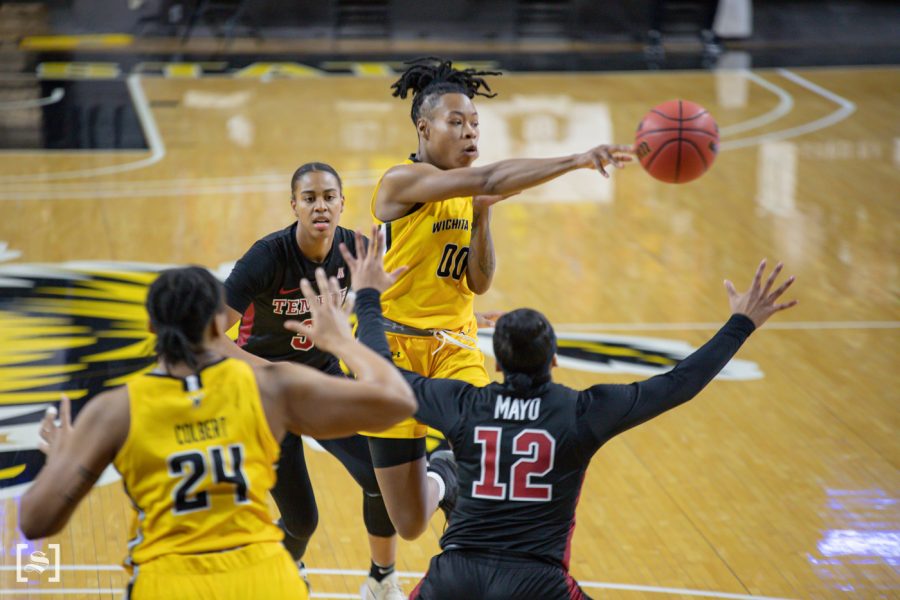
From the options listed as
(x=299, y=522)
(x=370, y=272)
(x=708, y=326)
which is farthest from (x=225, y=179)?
(x=370, y=272)

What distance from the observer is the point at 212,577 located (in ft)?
10.3

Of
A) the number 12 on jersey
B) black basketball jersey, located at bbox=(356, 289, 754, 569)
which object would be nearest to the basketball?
black basketball jersey, located at bbox=(356, 289, 754, 569)

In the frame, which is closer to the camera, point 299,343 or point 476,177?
point 476,177

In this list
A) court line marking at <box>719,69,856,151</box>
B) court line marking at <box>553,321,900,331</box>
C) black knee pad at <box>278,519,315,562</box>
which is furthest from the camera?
court line marking at <box>719,69,856,151</box>

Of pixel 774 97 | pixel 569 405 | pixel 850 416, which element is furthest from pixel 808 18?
pixel 569 405

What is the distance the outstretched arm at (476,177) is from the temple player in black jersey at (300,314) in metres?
0.27

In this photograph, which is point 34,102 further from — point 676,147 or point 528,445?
point 528,445

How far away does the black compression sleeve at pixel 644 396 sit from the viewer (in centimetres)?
379

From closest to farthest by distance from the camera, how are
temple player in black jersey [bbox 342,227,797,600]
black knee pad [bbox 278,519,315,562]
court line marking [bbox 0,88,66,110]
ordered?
temple player in black jersey [bbox 342,227,797,600] < black knee pad [bbox 278,519,315,562] < court line marking [bbox 0,88,66,110]

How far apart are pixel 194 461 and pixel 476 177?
2.02 meters

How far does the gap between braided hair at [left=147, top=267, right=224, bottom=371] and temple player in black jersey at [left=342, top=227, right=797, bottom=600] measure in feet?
2.15

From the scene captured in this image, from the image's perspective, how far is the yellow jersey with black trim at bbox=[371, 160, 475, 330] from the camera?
5.19 m

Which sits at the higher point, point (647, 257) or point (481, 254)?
point (481, 254)

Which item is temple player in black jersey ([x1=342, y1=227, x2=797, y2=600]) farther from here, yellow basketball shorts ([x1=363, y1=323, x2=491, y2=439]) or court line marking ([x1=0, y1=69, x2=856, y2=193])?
court line marking ([x1=0, y1=69, x2=856, y2=193])
